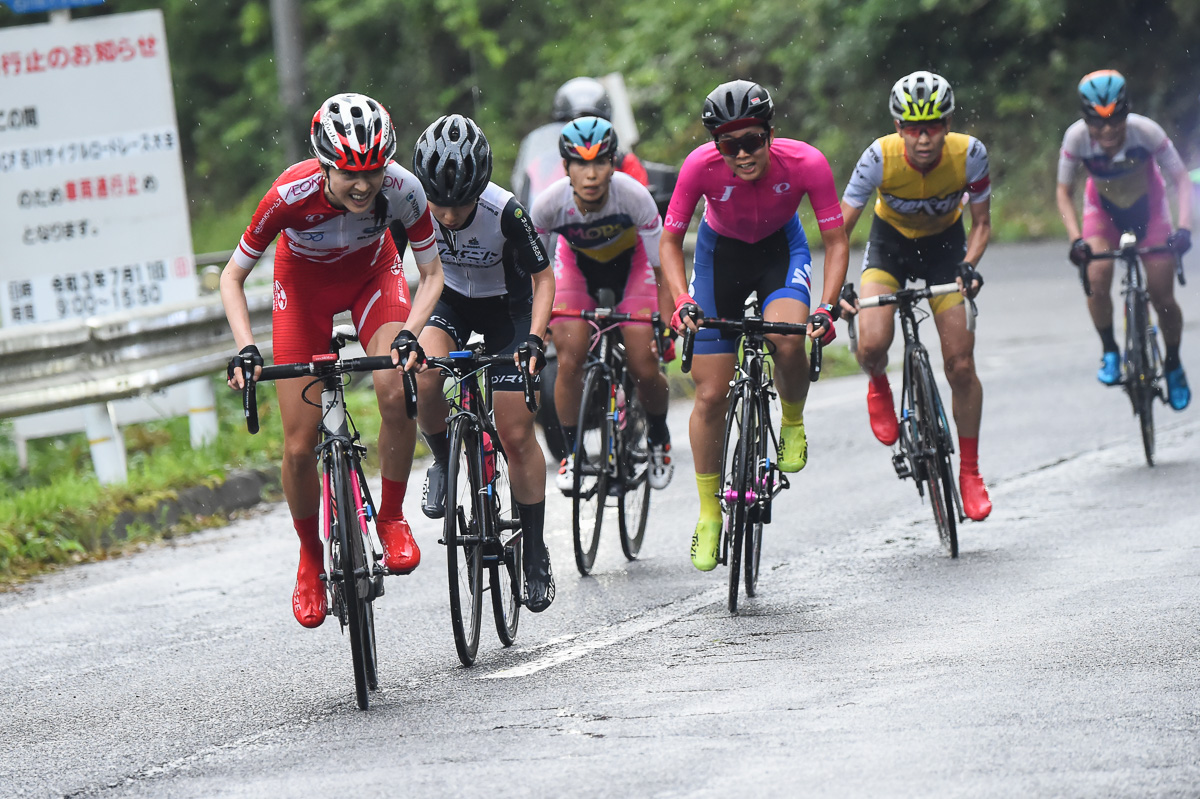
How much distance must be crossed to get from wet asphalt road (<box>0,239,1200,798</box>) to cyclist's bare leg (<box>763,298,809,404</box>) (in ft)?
2.94

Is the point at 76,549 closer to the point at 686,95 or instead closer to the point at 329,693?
the point at 329,693

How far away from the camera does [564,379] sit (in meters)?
8.88

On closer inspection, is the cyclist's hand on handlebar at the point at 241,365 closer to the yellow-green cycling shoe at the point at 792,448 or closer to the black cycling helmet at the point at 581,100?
the yellow-green cycling shoe at the point at 792,448

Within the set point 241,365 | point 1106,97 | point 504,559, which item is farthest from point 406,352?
point 1106,97

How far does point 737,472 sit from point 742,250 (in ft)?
Result: 4.13

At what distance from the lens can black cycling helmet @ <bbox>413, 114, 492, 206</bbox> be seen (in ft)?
22.0

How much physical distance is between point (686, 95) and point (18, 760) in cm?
2748

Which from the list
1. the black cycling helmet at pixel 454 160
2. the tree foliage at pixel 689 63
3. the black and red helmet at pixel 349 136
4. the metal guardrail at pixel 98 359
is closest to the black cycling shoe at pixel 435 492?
the black cycling helmet at pixel 454 160

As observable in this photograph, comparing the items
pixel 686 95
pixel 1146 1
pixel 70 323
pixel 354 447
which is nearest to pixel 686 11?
pixel 686 95

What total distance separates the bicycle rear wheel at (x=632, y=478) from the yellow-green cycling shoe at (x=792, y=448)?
935 millimetres

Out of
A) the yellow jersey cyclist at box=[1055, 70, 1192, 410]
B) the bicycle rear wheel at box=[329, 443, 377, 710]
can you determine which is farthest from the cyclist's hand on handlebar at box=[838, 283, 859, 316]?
the yellow jersey cyclist at box=[1055, 70, 1192, 410]

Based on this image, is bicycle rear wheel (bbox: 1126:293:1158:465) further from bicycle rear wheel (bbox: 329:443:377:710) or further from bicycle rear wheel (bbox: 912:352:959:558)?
bicycle rear wheel (bbox: 329:443:377:710)

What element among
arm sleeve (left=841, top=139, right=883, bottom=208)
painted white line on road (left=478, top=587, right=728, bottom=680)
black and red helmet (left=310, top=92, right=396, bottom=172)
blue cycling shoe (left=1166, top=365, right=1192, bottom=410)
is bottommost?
painted white line on road (left=478, top=587, right=728, bottom=680)

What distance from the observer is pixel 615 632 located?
706cm
